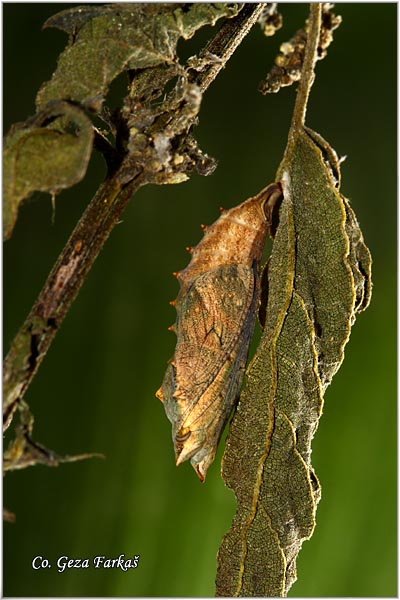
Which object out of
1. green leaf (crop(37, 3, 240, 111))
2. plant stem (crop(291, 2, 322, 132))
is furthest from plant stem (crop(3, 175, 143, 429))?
plant stem (crop(291, 2, 322, 132))

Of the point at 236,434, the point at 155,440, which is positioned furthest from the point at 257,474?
the point at 155,440

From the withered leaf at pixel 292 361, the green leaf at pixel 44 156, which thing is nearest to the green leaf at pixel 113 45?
the green leaf at pixel 44 156

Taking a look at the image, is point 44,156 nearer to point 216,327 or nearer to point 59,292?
point 59,292

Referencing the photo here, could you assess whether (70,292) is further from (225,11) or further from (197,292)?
(225,11)

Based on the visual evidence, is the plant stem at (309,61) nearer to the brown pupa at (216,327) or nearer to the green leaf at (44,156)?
the brown pupa at (216,327)

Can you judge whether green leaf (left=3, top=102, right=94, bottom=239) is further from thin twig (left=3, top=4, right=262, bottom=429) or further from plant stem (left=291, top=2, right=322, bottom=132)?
plant stem (left=291, top=2, right=322, bottom=132)
